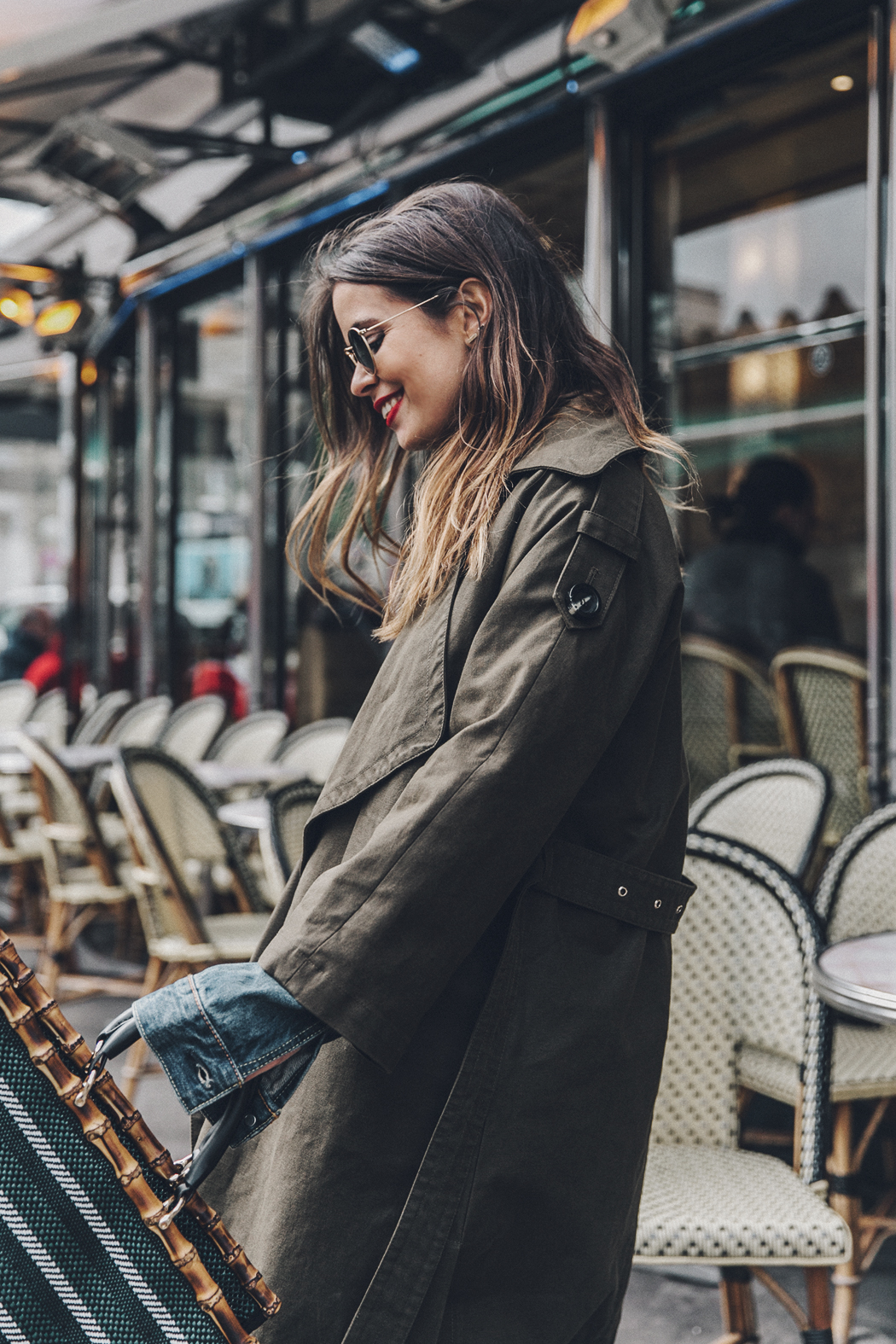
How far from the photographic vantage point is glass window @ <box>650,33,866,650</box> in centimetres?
406

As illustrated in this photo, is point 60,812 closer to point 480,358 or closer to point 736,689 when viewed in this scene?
point 736,689

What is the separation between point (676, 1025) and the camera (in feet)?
6.89

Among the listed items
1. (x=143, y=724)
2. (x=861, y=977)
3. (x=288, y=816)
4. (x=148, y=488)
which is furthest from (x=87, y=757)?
(x=861, y=977)

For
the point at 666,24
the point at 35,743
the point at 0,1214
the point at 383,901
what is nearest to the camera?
the point at 0,1214

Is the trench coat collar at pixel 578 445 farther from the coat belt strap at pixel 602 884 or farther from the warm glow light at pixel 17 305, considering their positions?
the warm glow light at pixel 17 305

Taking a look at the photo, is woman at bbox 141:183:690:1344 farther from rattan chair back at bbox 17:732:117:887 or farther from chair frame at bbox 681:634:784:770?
rattan chair back at bbox 17:732:117:887

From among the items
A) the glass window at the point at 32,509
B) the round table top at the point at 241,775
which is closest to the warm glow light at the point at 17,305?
the glass window at the point at 32,509

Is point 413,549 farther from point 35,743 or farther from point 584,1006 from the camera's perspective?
point 35,743

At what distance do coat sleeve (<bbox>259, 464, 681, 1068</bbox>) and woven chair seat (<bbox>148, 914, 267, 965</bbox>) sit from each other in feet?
8.19

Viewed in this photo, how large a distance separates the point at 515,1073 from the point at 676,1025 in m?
1.13

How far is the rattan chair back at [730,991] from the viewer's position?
6.64 ft

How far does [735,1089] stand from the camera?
2072 mm

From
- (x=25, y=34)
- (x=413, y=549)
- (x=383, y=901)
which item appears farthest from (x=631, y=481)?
(x=25, y=34)

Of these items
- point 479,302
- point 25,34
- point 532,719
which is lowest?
point 532,719
